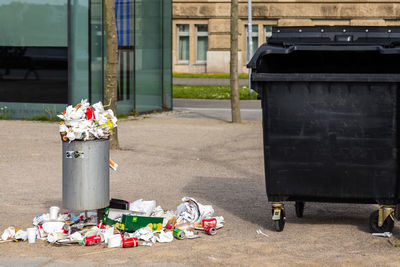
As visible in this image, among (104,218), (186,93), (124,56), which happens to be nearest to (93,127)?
(104,218)

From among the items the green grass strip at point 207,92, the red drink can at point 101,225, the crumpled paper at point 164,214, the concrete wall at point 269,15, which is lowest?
the red drink can at point 101,225

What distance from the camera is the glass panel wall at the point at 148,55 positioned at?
2050 centimetres

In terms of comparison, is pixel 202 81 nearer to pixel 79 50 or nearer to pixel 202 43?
pixel 202 43

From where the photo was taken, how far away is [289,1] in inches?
1465

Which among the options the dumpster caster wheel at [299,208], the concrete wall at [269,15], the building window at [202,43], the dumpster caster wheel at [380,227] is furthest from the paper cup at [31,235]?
the building window at [202,43]

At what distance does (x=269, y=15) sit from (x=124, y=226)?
31.1 m

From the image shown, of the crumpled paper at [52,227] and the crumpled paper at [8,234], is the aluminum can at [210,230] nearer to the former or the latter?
the crumpled paper at [52,227]

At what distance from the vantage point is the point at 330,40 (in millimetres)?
7688

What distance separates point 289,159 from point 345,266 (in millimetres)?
1383

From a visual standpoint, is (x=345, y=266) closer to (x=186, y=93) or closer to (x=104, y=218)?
(x=104, y=218)

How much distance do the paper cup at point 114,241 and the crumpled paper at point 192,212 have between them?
0.84 meters

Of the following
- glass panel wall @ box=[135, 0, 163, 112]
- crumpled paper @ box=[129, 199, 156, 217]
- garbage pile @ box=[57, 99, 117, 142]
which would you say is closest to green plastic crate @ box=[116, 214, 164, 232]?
crumpled paper @ box=[129, 199, 156, 217]

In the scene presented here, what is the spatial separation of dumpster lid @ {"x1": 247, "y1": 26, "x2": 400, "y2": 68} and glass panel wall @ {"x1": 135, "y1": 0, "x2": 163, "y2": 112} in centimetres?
1259

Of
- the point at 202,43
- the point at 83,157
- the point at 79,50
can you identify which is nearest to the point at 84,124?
the point at 83,157
